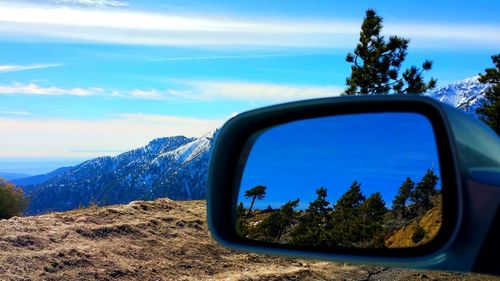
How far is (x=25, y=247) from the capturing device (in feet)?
28.2

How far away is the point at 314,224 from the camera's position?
250 centimetres

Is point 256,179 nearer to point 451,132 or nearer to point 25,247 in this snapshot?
point 451,132

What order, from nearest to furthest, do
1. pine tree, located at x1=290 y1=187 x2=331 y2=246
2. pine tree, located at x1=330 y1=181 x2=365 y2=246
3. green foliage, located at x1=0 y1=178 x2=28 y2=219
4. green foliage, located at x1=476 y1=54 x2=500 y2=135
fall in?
pine tree, located at x1=330 y1=181 x2=365 y2=246 → pine tree, located at x1=290 y1=187 x2=331 y2=246 → green foliage, located at x1=0 y1=178 x2=28 y2=219 → green foliage, located at x1=476 y1=54 x2=500 y2=135

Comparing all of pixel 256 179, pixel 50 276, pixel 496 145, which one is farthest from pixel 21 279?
pixel 496 145

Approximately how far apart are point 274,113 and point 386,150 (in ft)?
1.72

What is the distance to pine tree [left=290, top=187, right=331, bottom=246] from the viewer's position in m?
2.42

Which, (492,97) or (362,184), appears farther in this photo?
(492,97)

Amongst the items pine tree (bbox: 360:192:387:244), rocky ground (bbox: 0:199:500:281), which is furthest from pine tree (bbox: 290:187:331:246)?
rocky ground (bbox: 0:199:500:281)

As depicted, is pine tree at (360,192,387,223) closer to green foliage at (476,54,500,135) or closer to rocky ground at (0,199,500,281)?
rocky ground at (0,199,500,281)

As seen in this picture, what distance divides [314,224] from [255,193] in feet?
1.38

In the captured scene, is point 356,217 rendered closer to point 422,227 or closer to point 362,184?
point 362,184

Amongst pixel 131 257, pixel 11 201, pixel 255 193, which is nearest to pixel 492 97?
pixel 11 201

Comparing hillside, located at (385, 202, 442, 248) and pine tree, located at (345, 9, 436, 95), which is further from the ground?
pine tree, located at (345, 9, 436, 95)

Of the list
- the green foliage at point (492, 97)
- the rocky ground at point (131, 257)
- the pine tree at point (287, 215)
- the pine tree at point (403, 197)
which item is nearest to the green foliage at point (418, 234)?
the pine tree at point (403, 197)
